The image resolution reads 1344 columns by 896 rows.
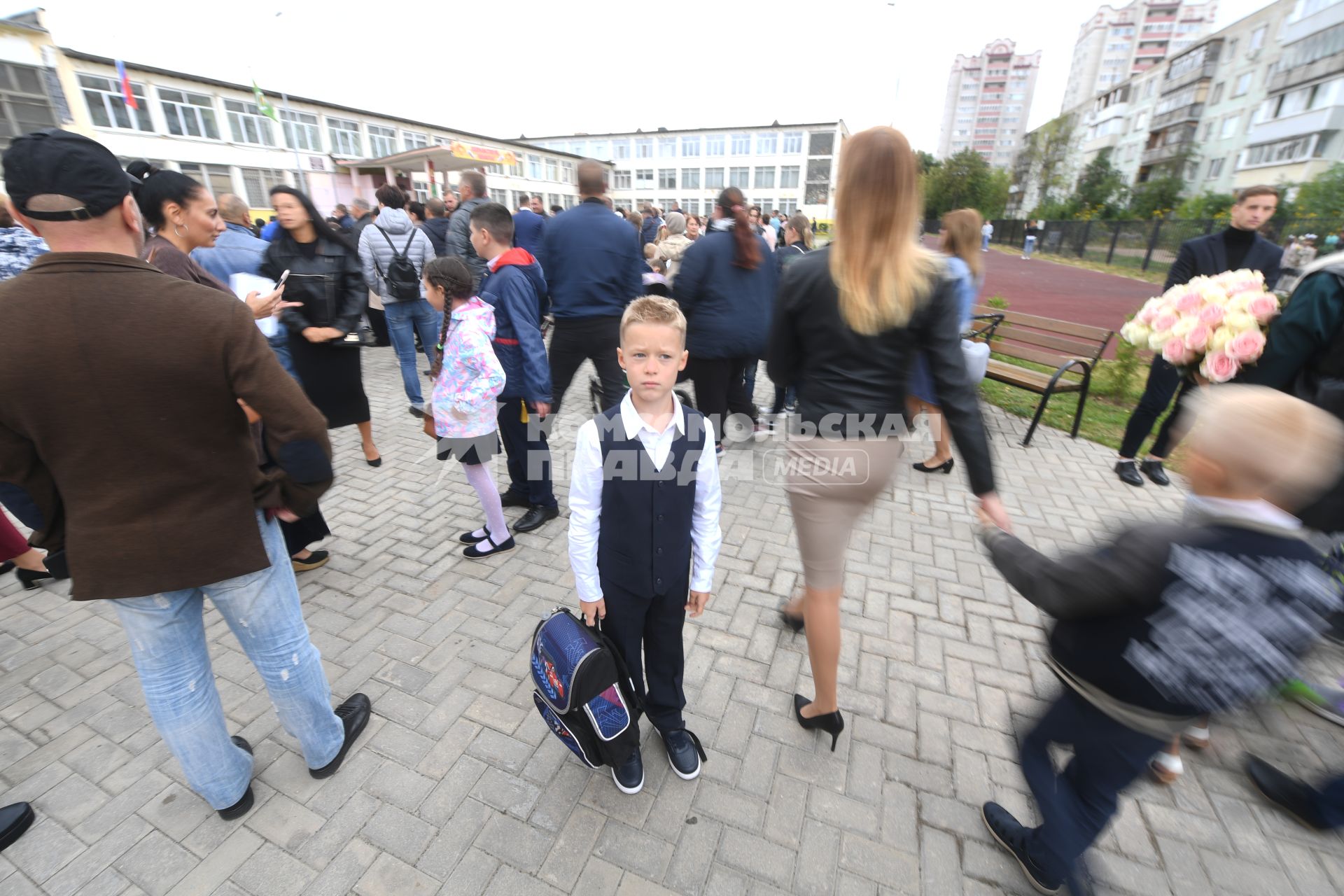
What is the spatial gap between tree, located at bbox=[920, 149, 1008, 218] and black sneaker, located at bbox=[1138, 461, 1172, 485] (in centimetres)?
5430

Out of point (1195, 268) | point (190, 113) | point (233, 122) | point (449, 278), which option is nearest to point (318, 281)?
point (449, 278)

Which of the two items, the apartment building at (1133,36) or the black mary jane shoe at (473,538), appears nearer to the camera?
the black mary jane shoe at (473,538)

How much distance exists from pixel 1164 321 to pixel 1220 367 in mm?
405

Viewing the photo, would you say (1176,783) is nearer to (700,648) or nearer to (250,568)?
(700,648)

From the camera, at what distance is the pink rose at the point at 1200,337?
300 cm

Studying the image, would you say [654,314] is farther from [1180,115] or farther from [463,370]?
[1180,115]

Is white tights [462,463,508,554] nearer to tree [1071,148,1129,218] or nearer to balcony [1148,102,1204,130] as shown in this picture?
tree [1071,148,1129,218]

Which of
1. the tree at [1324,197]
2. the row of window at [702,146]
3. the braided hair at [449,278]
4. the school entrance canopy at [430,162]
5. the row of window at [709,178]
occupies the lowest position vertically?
the braided hair at [449,278]

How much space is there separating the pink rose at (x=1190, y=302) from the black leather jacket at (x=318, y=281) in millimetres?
5220

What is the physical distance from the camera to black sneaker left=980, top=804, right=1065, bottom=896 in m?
1.85

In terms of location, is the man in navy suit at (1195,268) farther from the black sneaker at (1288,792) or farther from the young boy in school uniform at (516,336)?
the young boy in school uniform at (516,336)

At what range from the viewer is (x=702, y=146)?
6550cm

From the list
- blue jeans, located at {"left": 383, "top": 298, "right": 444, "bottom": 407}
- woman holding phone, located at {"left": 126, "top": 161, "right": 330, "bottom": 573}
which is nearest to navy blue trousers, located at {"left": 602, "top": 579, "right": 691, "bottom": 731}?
woman holding phone, located at {"left": 126, "top": 161, "right": 330, "bottom": 573}

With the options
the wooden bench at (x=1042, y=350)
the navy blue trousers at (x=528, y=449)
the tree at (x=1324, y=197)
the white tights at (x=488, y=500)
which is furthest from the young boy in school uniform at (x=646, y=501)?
the tree at (x=1324, y=197)
